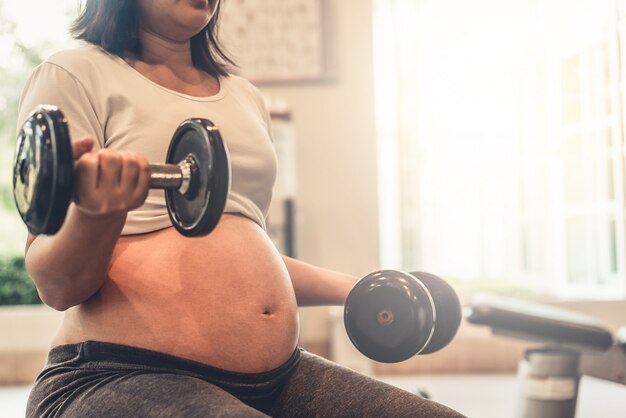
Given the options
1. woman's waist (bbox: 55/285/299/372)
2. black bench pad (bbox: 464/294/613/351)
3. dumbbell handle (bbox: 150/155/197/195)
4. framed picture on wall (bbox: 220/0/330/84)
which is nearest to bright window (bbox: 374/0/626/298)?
framed picture on wall (bbox: 220/0/330/84)

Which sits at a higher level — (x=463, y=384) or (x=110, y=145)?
(x=110, y=145)

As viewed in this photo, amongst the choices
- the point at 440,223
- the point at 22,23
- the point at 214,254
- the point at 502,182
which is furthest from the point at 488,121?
the point at 214,254

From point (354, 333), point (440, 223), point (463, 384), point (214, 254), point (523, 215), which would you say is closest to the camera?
point (214, 254)

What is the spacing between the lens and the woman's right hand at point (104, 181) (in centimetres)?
87

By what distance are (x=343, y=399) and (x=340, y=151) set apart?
3.08m

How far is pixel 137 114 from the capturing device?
1172 mm

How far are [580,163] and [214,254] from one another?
3.52m

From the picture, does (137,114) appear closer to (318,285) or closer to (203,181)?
(203,181)

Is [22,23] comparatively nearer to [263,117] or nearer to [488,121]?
[488,121]

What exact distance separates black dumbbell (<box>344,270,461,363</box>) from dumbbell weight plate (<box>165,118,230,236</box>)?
1.21 ft

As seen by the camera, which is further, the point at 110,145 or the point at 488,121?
the point at 488,121

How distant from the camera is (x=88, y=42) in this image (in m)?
1.29

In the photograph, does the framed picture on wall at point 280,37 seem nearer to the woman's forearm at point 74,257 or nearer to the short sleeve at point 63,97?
the short sleeve at point 63,97

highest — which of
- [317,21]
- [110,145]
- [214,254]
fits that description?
[317,21]
